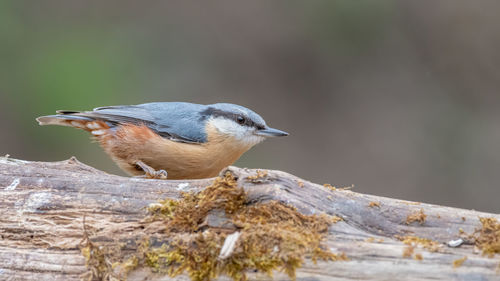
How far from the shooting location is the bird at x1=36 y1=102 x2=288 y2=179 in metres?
3.91

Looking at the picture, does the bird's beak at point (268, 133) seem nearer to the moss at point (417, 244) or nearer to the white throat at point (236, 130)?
the white throat at point (236, 130)

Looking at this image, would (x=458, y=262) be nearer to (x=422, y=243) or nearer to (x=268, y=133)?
(x=422, y=243)

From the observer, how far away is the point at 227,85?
807 cm

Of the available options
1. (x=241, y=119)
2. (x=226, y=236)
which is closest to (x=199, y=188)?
(x=226, y=236)

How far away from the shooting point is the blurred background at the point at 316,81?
23.6 feet

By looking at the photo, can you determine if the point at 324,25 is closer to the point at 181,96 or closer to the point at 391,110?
the point at 391,110

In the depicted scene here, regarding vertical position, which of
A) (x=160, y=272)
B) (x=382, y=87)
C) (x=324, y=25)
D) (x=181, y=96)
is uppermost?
(x=324, y=25)

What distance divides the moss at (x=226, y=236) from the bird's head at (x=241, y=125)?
1509 mm

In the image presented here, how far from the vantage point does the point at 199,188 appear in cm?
277

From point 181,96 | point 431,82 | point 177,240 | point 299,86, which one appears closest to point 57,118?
point 177,240

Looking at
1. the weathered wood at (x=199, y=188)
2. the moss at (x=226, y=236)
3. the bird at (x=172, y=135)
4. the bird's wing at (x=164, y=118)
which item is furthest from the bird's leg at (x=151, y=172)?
the moss at (x=226, y=236)

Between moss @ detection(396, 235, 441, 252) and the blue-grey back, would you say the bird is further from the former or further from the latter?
moss @ detection(396, 235, 441, 252)

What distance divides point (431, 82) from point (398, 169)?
4.34 feet

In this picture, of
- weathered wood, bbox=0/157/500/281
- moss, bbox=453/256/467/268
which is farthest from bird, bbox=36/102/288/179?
moss, bbox=453/256/467/268
